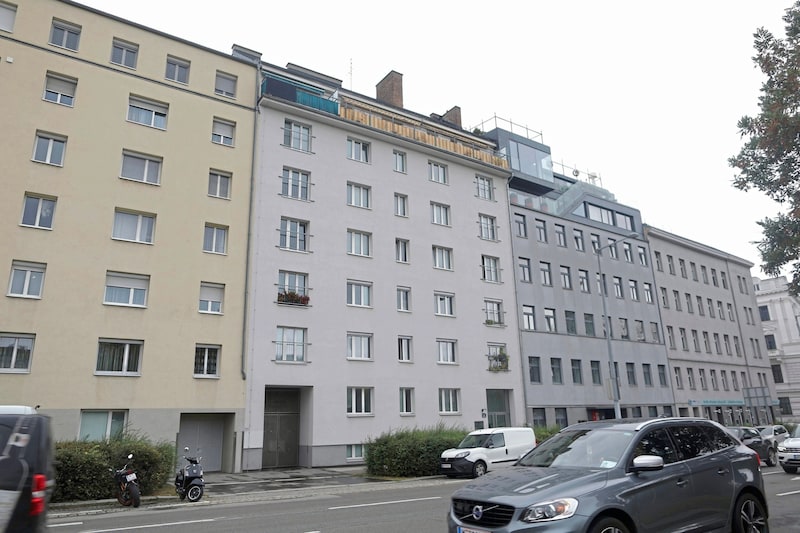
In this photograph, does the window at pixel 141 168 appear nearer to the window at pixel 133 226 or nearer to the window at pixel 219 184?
the window at pixel 133 226

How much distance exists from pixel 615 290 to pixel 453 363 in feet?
60.7

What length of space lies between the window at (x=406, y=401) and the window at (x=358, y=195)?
34.1ft

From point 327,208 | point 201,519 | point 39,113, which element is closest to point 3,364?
point 39,113

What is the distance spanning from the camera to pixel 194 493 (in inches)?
587

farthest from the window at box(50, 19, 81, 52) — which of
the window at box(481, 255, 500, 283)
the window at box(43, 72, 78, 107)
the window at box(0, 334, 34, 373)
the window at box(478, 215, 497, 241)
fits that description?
the window at box(481, 255, 500, 283)

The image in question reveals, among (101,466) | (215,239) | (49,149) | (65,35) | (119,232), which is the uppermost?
(65,35)

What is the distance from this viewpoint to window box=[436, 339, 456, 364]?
3109 cm

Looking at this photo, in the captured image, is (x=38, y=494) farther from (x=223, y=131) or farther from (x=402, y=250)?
(x=402, y=250)

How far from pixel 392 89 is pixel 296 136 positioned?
11801mm

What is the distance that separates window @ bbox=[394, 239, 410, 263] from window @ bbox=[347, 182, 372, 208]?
2788 millimetres

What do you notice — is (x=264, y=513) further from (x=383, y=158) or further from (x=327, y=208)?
(x=383, y=158)

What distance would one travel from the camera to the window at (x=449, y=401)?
A: 30.2m

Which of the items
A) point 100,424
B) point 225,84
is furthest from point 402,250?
point 100,424

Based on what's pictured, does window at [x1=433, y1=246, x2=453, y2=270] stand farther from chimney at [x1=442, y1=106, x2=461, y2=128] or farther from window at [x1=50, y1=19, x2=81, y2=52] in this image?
window at [x1=50, y1=19, x2=81, y2=52]
